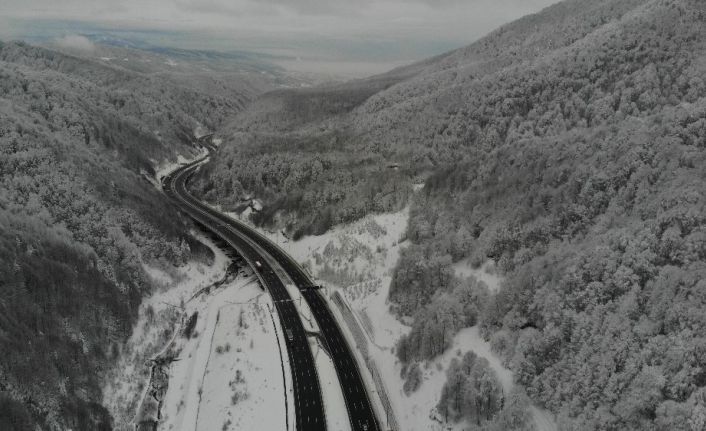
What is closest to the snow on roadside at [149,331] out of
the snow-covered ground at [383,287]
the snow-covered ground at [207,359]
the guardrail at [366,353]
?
the snow-covered ground at [207,359]

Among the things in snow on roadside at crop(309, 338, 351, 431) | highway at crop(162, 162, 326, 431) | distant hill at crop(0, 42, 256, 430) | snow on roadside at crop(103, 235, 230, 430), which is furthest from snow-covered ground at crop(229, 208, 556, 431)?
distant hill at crop(0, 42, 256, 430)

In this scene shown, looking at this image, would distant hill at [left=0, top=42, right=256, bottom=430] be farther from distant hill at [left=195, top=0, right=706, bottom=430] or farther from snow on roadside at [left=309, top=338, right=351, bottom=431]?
distant hill at [left=195, top=0, right=706, bottom=430]

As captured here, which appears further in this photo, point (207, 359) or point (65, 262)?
point (207, 359)

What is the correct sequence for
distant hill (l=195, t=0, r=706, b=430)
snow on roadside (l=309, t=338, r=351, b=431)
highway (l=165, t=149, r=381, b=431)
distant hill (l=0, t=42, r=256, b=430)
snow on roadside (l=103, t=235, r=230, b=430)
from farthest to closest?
1. highway (l=165, t=149, r=381, b=431)
2. snow on roadside (l=309, t=338, r=351, b=431)
3. snow on roadside (l=103, t=235, r=230, b=430)
4. distant hill (l=0, t=42, r=256, b=430)
5. distant hill (l=195, t=0, r=706, b=430)

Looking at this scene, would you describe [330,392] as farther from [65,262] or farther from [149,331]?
[65,262]

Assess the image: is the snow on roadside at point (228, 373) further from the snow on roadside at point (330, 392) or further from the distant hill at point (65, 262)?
the distant hill at point (65, 262)

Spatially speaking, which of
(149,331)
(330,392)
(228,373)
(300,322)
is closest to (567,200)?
(330,392)
